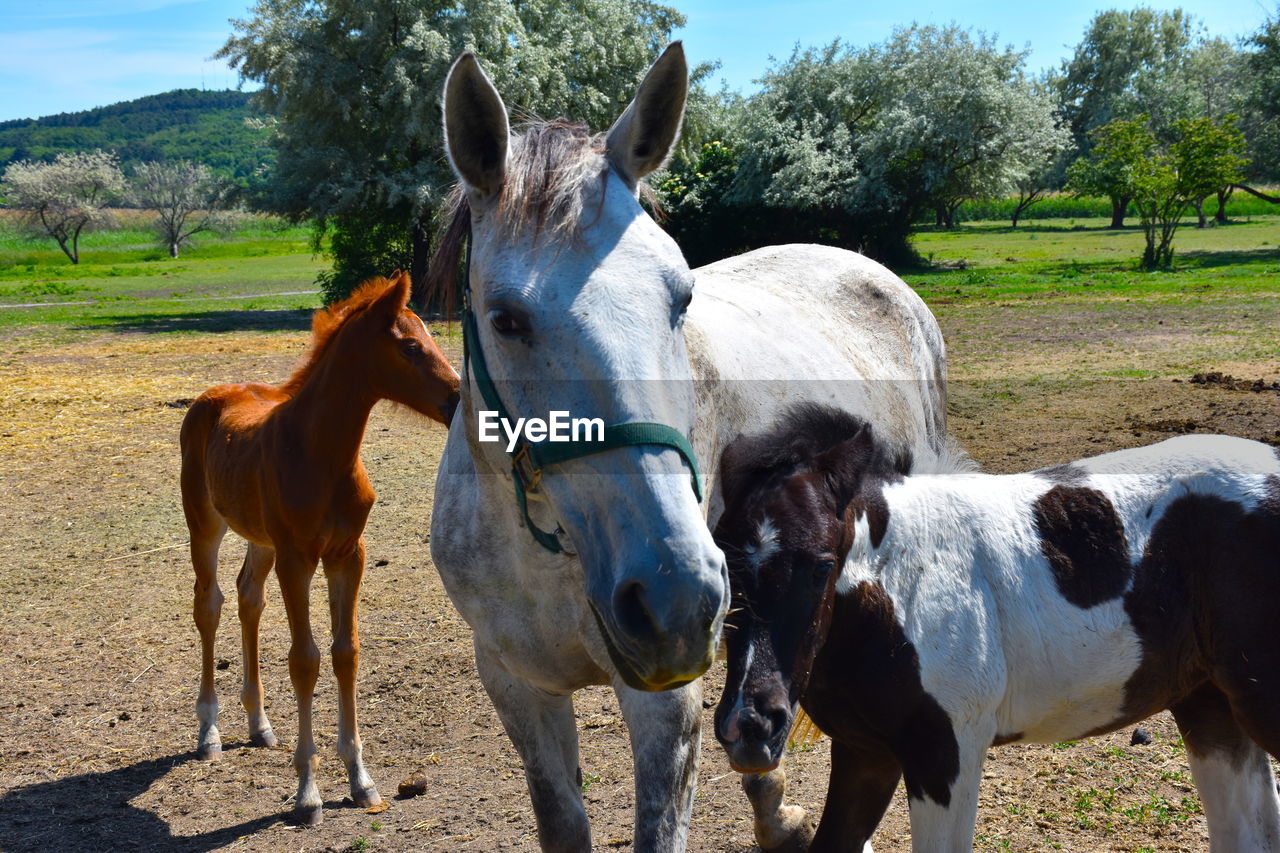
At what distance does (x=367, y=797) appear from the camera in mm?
3801

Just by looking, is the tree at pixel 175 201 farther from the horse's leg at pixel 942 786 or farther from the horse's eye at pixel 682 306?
the horse's leg at pixel 942 786

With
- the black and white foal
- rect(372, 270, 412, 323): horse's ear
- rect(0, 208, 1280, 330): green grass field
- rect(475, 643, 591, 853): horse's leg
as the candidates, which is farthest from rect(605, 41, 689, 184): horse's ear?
rect(0, 208, 1280, 330): green grass field

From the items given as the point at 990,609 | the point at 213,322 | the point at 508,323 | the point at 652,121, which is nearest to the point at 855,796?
the point at 990,609

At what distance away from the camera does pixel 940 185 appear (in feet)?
76.9

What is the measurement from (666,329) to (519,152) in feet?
1.61

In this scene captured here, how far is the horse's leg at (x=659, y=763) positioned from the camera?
→ 2199mm

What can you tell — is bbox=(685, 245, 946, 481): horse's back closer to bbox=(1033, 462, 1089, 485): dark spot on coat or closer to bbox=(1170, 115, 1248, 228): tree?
bbox=(1033, 462, 1089, 485): dark spot on coat

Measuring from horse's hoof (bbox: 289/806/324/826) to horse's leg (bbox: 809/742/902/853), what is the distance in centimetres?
204

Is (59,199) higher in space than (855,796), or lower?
higher

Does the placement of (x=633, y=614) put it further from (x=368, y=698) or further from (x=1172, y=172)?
(x=1172, y=172)

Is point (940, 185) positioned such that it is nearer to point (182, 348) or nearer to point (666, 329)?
point (182, 348)

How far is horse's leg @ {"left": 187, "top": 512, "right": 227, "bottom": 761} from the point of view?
4.22m

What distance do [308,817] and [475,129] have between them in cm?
286

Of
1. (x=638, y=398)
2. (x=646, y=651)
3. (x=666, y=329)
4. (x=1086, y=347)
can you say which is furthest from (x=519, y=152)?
(x=1086, y=347)
